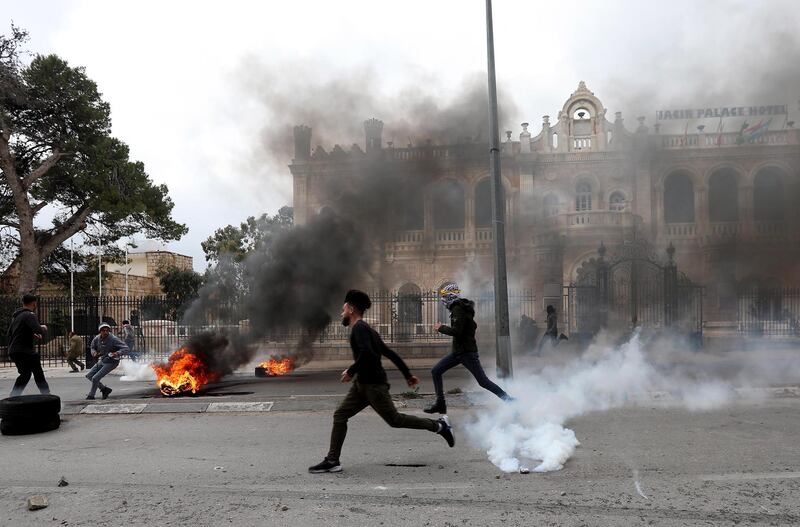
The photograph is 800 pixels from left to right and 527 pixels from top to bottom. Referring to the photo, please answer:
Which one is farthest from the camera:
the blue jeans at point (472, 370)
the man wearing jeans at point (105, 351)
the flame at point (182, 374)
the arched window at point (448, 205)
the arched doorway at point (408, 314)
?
the arched window at point (448, 205)

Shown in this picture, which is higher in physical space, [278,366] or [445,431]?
[445,431]

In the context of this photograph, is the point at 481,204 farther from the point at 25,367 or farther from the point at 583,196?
the point at 25,367

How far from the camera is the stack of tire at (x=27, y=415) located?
20.5 ft

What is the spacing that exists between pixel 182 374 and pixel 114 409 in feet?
4.60

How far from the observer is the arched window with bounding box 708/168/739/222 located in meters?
24.8

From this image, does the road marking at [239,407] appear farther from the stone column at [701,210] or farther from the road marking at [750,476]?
the stone column at [701,210]

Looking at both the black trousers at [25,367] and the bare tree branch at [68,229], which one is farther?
the bare tree branch at [68,229]

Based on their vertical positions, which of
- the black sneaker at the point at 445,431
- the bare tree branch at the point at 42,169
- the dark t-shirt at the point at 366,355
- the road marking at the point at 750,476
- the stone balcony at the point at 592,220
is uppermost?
the bare tree branch at the point at 42,169

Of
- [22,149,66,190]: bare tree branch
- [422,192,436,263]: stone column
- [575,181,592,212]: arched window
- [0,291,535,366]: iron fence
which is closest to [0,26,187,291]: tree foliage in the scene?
[22,149,66,190]: bare tree branch

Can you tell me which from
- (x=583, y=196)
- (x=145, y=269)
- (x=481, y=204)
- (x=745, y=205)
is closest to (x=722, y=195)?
(x=745, y=205)

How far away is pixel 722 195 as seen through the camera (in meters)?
25.0

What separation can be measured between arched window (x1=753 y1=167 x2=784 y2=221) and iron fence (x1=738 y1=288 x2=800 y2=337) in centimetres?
309

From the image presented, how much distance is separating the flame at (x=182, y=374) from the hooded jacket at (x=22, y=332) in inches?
91.0

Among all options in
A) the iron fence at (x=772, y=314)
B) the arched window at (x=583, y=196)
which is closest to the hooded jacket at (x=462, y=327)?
the iron fence at (x=772, y=314)
